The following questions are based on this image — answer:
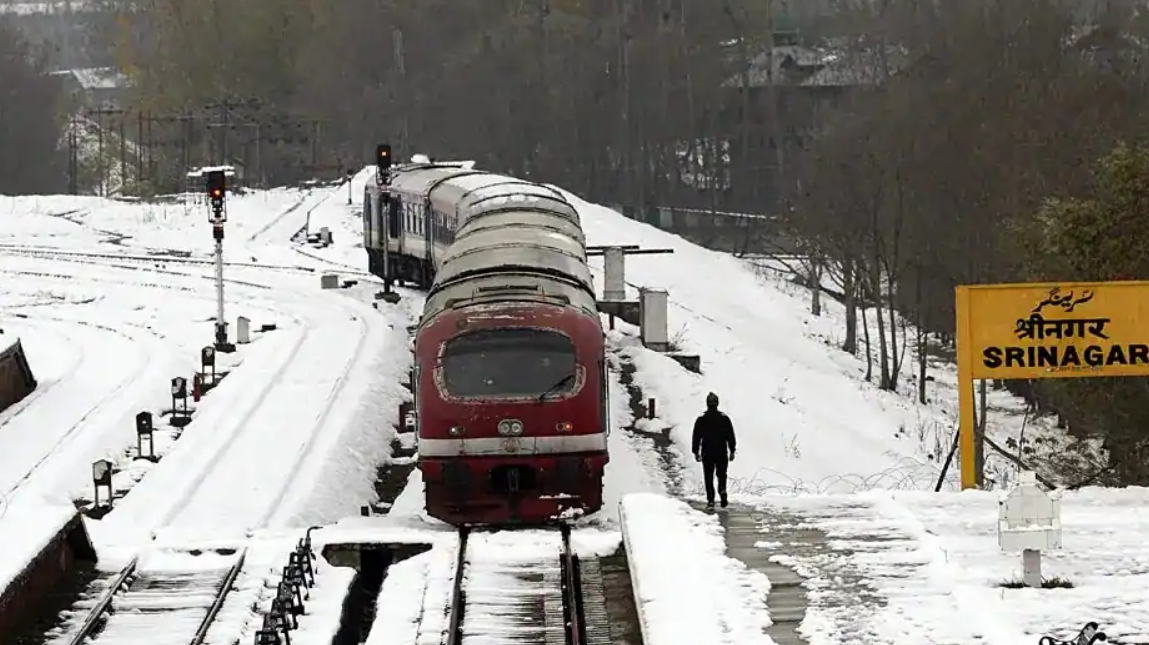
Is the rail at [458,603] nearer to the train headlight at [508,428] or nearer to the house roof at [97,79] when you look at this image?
the train headlight at [508,428]

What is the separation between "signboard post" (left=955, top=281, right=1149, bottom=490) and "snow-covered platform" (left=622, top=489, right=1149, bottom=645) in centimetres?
124

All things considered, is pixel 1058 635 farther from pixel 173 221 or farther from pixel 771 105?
pixel 771 105

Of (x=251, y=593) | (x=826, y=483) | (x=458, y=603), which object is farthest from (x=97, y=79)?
(x=458, y=603)

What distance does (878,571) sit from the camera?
14367 mm

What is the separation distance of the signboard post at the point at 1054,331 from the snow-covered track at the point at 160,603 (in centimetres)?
731

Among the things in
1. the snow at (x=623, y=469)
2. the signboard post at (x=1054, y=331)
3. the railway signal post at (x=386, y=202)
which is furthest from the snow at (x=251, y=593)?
the railway signal post at (x=386, y=202)

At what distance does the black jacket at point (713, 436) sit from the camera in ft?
55.2

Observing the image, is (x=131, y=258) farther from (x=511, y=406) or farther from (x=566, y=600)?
(x=566, y=600)

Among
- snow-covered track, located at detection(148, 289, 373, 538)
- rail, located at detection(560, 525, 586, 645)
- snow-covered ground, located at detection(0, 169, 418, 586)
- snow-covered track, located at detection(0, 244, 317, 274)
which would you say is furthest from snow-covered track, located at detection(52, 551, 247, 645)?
snow-covered track, located at detection(0, 244, 317, 274)

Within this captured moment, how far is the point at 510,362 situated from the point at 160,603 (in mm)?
5334

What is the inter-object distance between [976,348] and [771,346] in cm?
2636

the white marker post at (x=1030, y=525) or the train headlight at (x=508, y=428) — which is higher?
the train headlight at (x=508, y=428)

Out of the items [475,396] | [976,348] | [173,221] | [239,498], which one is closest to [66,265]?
[173,221]

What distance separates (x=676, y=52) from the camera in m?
78.1
